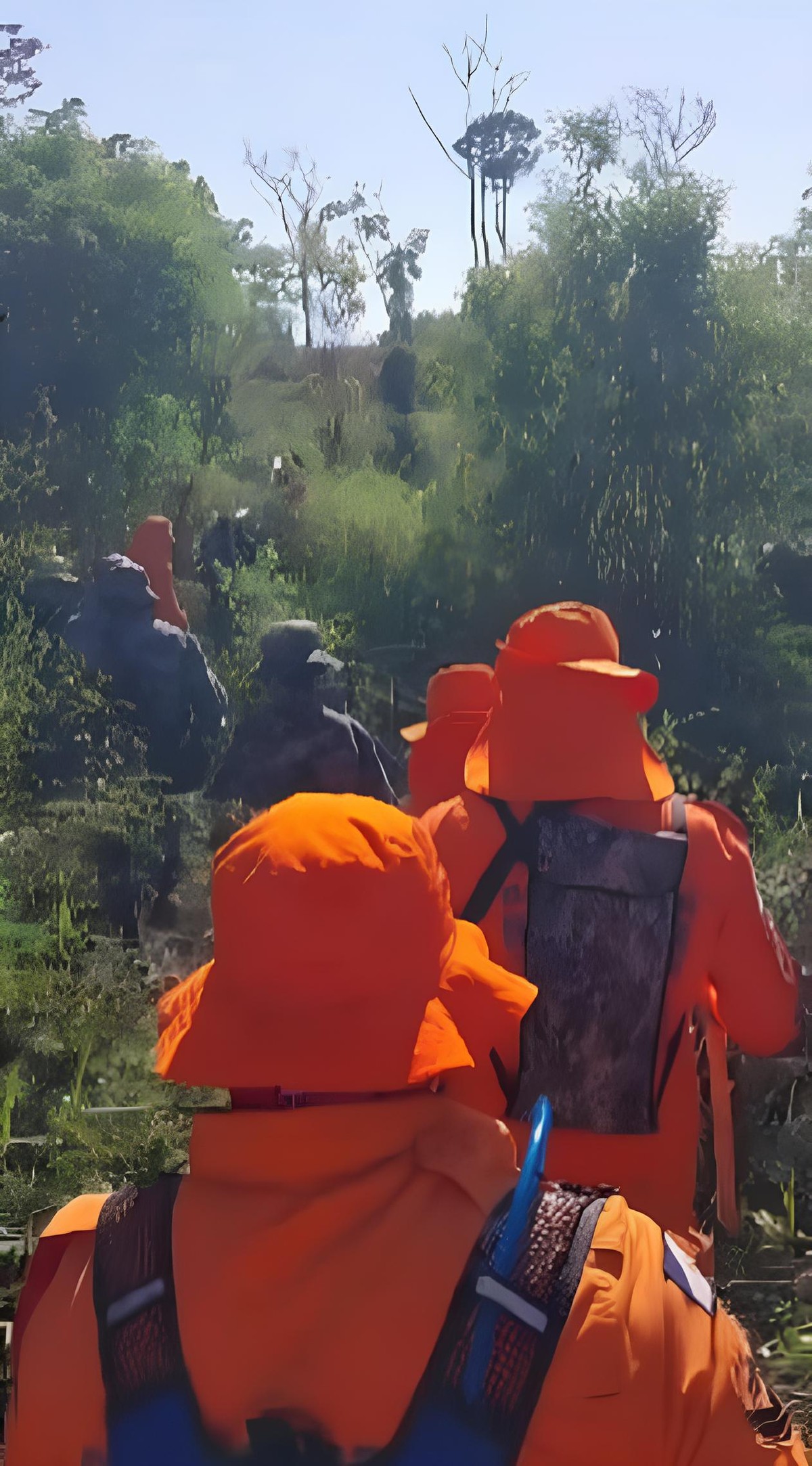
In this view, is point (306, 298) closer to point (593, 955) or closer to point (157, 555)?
point (157, 555)

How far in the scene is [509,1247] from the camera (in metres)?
0.68

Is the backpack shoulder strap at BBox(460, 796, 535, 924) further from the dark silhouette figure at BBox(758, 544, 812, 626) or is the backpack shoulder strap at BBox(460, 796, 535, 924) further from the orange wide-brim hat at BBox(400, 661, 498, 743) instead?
the dark silhouette figure at BBox(758, 544, 812, 626)

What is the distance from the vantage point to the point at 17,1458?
0.73 metres

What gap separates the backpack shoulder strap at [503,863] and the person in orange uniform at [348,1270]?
899 mm

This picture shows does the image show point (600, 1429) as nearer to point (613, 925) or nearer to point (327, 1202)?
point (327, 1202)

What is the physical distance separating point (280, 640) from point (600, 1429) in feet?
13.3

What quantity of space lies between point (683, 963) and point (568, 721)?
35 cm

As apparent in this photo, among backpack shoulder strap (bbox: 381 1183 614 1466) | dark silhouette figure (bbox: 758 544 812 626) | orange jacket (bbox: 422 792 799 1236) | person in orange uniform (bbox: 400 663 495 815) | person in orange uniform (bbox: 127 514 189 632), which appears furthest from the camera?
dark silhouette figure (bbox: 758 544 812 626)

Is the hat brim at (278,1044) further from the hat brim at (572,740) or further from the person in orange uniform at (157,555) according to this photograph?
the person in orange uniform at (157,555)

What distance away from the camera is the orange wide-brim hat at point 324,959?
2.32 ft

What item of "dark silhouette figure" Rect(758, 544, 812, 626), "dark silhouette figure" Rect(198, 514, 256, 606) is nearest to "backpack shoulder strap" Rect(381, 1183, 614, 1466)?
"dark silhouette figure" Rect(198, 514, 256, 606)

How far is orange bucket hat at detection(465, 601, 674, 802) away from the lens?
5.33 feet

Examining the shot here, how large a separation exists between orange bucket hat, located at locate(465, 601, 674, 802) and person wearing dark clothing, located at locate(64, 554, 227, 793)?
2.73m

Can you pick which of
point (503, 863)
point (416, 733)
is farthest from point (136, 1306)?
point (416, 733)
